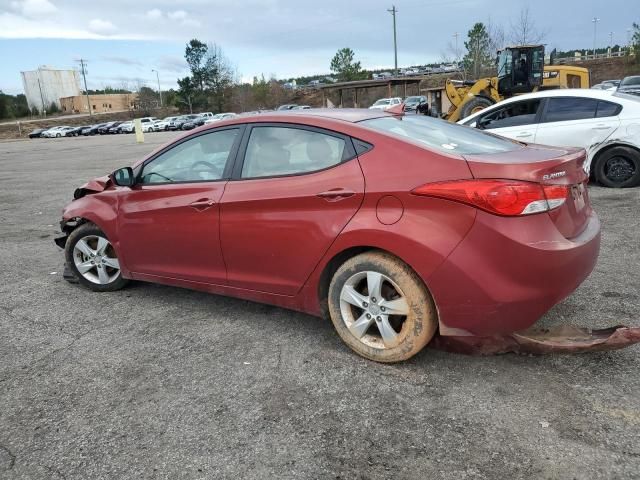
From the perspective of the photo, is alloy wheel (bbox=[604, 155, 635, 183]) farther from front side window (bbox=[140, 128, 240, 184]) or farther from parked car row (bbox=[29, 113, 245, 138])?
parked car row (bbox=[29, 113, 245, 138])

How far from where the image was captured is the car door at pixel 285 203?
3338mm

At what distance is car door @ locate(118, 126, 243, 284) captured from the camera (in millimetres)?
3963

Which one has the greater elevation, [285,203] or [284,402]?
[285,203]

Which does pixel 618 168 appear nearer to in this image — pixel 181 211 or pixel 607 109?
pixel 607 109

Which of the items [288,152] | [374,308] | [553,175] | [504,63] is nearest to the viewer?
[553,175]

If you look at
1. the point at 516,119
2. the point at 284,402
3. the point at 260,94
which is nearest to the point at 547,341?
the point at 284,402

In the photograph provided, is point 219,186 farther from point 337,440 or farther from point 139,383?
point 337,440

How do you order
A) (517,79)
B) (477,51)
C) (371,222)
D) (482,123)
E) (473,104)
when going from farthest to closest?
(477,51), (517,79), (473,104), (482,123), (371,222)

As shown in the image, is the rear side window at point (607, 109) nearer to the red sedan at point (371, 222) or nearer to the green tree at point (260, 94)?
the red sedan at point (371, 222)

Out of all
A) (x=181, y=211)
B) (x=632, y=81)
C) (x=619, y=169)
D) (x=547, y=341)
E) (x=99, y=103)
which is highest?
(x=99, y=103)

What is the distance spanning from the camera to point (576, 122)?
8.28 metres

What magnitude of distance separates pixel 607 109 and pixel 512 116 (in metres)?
1.41

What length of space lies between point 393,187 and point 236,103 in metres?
89.7

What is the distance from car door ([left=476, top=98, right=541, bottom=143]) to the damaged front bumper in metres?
5.85
